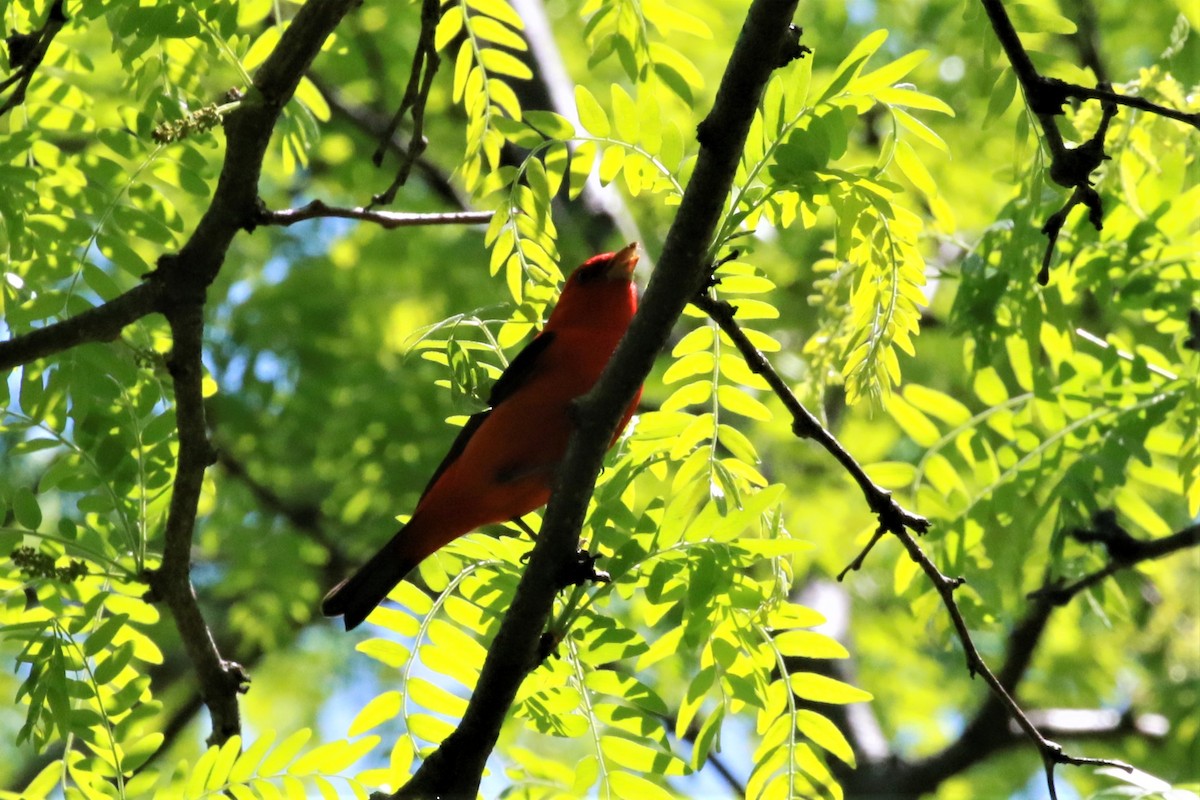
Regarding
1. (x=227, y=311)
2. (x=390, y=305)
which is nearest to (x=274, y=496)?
(x=227, y=311)

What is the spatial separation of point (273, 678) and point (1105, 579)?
6634mm

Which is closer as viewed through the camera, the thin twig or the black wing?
the thin twig

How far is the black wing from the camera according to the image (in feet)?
13.2

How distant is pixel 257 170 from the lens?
3455mm

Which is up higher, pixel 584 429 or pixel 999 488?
pixel 999 488

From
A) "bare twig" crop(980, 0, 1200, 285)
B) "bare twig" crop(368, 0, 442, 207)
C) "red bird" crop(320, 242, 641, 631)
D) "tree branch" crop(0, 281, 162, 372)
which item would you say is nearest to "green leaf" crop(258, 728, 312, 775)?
"red bird" crop(320, 242, 641, 631)

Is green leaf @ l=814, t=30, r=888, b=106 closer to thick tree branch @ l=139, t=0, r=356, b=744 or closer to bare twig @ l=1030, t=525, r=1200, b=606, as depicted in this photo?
thick tree branch @ l=139, t=0, r=356, b=744

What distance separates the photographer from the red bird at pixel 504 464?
4.12m

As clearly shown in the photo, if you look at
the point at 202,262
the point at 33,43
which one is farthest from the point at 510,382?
the point at 33,43

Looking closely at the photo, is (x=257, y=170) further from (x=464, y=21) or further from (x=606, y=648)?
(x=606, y=648)

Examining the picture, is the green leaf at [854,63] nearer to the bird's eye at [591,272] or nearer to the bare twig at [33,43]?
the bare twig at [33,43]

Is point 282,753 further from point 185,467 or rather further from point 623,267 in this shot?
point 623,267

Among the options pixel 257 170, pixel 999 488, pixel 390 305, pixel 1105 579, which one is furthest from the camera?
pixel 390 305

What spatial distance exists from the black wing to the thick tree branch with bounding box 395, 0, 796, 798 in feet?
3.98
